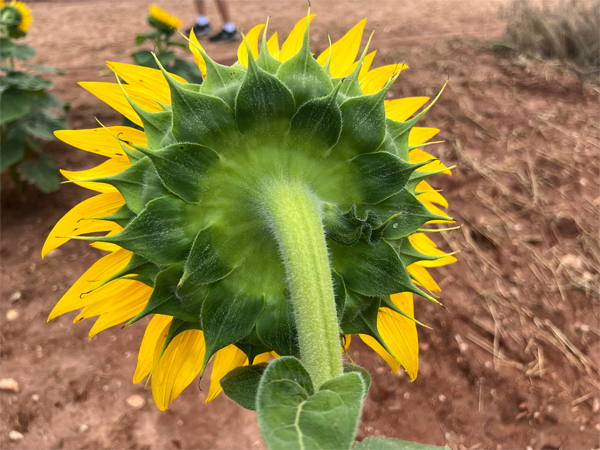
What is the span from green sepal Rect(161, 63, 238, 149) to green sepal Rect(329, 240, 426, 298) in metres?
0.25

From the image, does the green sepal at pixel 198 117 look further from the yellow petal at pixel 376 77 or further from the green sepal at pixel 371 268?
the yellow petal at pixel 376 77

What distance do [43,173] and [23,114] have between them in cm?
34

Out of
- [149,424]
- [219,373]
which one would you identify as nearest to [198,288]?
[219,373]

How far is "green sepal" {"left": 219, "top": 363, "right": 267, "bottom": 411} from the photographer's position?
54 cm

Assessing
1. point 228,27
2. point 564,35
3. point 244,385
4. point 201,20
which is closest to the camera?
point 244,385

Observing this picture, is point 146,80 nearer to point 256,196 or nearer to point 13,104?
point 256,196

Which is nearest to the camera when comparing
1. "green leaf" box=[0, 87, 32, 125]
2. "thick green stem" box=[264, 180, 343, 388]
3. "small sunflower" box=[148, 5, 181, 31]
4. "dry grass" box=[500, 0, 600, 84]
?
"thick green stem" box=[264, 180, 343, 388]

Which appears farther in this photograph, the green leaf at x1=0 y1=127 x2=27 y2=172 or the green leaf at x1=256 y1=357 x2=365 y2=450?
the green leaf at x1=0 y1=127 x2=27 y2=172

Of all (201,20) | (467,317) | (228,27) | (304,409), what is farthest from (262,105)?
(201,20)

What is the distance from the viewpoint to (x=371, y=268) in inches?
26.7

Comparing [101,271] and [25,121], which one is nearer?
[101,271]

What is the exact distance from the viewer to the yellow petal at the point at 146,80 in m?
0.89

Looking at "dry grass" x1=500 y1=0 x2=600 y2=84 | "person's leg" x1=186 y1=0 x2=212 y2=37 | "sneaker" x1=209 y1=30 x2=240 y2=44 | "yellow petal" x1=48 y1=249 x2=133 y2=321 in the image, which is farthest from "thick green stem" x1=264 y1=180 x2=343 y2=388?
"person's leg" x1=186 y1=0 x2=212 y2=37

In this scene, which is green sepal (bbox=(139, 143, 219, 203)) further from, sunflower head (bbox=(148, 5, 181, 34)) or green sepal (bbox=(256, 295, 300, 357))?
sunflower head (bbox=(148, 5, 181, 34))
